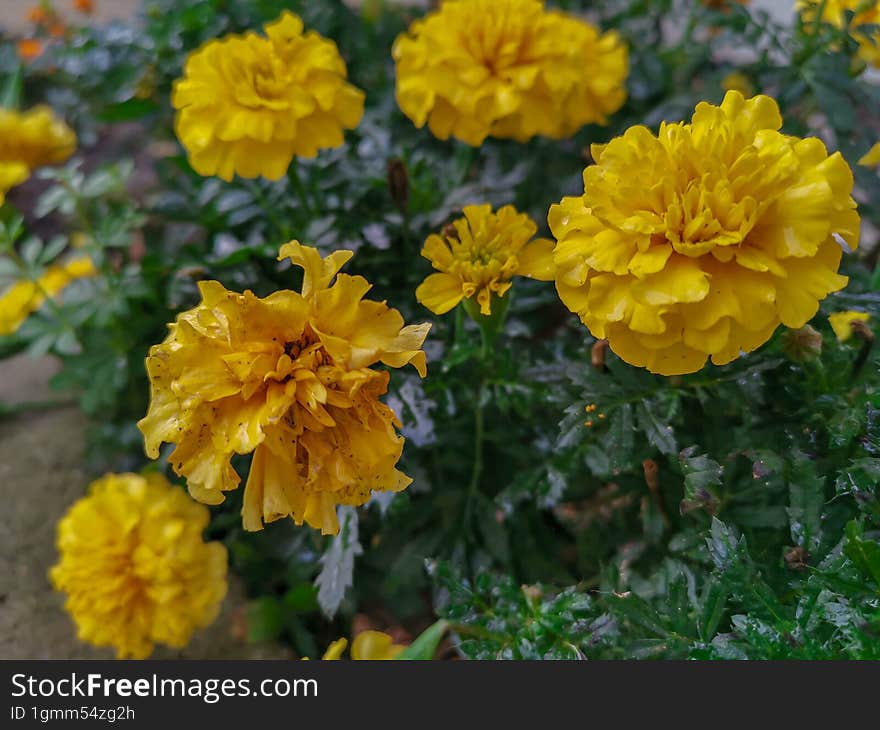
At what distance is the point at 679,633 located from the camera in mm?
765

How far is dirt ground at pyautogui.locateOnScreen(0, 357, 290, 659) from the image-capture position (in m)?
1.16

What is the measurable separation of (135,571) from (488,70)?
2.51 ft

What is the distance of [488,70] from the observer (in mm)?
1041

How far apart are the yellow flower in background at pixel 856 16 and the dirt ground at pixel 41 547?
1118 millimetres

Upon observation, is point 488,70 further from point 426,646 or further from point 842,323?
point 426,646

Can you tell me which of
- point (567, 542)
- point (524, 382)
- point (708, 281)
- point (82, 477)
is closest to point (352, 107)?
point (524, 382)

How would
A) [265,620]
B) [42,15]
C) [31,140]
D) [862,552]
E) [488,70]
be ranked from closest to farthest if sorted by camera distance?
1. [862,552]
2. [488,70]
3. [265,620]
4. [31,140]
5. [42,15]

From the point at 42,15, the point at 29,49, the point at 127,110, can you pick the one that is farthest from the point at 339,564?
the point at 29,49

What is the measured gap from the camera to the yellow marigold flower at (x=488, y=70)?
1022mm

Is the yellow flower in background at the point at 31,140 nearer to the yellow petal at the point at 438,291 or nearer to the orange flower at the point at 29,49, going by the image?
the orange flower at the point at 29,49

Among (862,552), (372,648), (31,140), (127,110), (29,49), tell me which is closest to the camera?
(862,552)

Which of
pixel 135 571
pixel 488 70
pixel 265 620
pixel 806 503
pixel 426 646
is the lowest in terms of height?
pixel 265 620

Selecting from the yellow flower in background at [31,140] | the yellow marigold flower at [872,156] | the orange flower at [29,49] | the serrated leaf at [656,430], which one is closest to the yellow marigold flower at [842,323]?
the yellow marigold flower at [872,156]

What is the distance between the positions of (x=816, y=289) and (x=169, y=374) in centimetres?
53
